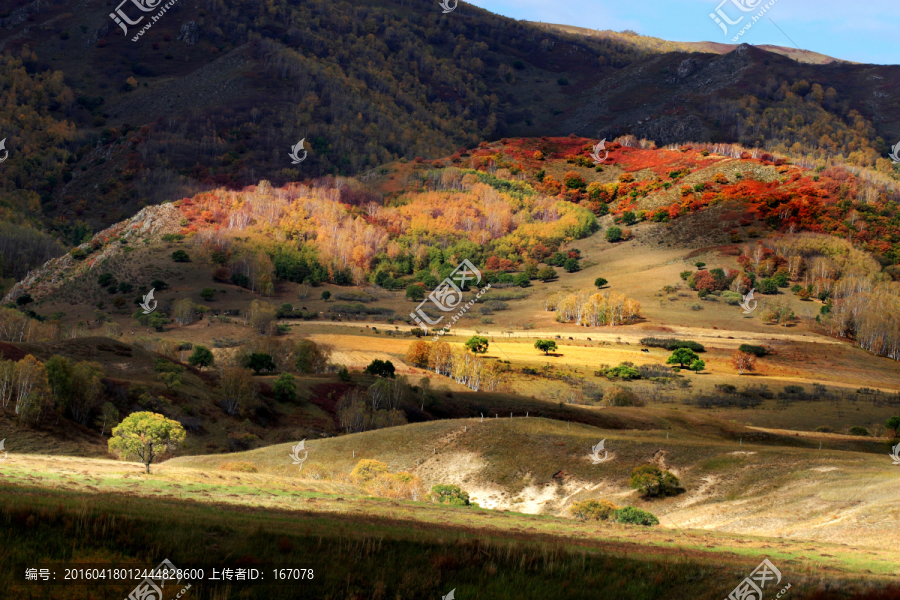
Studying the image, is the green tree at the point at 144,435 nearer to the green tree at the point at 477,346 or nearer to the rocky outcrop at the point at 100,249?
the green tree at the point at 477,346

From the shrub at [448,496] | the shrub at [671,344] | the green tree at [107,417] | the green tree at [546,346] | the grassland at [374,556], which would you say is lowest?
the green tree at [107,417]

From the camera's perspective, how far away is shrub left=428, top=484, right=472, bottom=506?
32.0m

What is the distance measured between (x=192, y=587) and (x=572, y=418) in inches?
1871

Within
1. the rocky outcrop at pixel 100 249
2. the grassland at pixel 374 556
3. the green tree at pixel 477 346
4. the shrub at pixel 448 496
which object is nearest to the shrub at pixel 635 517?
the shrub at pixel 448 496

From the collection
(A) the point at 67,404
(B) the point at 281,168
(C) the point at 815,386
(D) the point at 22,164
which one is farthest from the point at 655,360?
(D) the point at 22,164

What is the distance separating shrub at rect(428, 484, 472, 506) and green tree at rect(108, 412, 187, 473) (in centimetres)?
1277

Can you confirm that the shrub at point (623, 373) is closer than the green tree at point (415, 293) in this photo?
Yes

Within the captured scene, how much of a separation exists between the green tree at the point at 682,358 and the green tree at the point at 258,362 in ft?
148

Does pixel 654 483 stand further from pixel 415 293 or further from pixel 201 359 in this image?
pixel 415 293

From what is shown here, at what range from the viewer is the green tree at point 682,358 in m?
83.1

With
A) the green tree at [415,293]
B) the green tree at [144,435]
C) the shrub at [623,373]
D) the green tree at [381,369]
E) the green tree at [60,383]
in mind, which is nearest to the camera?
the green tree at [144,435]

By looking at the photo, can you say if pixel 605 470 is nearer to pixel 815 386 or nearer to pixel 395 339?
pixel 815 386

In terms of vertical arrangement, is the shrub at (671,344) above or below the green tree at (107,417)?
above

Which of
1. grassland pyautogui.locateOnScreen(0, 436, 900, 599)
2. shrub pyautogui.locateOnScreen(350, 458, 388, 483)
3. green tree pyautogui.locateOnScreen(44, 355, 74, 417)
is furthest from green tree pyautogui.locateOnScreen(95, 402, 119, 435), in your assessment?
grassland pyautogui.locateOnScreen(0, 436, 900, 599)
